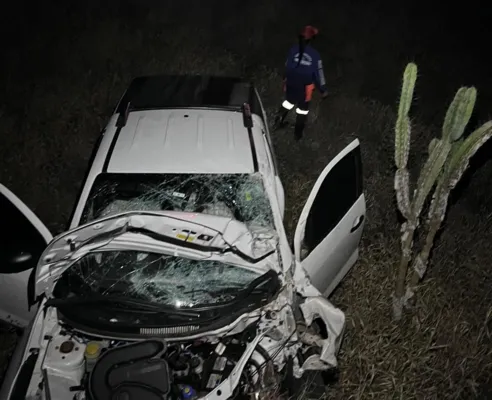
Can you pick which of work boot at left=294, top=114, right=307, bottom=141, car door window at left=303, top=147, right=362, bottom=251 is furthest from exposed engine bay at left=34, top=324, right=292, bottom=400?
work boot at left=294, top=114, right=307, bottom=141

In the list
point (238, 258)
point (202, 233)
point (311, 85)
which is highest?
point (202, 233)

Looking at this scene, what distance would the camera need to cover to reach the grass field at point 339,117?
4.28 metres

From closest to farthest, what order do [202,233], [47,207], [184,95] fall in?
1. [202,233]
2. [184,95]
3. [47,207]

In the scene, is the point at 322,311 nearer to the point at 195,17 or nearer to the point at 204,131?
the point at 204,131

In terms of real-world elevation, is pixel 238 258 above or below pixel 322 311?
above

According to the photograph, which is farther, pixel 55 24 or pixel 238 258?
pixel 55 24

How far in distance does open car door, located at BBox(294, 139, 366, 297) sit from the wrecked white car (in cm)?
1

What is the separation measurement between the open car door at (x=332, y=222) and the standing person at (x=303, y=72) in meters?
2.24

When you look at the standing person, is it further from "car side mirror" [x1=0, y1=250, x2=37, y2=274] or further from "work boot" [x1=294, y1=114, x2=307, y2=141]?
"car side mirror" [x1=0, y1=250, x2=37, y2=274]

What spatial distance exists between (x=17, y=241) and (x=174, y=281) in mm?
1216

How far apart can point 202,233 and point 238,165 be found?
0.92m

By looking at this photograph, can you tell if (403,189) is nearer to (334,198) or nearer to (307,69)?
(334,198)

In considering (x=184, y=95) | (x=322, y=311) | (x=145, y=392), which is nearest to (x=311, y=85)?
(x=184, y=95)

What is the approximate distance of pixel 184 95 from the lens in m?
4.73
